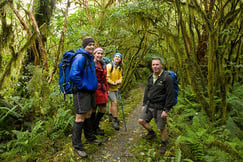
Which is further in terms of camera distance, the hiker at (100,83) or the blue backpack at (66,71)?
the hiker at (100,83)

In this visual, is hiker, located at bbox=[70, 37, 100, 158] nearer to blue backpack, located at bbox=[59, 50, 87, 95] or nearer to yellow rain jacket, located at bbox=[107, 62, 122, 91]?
blue backpack, located at bbox=[59, 50, 87, 95]

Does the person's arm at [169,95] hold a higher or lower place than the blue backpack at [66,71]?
lower

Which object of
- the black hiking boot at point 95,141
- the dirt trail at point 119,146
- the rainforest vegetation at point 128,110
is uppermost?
the rainforest vegetation at point 128,110

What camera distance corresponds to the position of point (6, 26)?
168 inches

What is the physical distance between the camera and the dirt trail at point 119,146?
3312 mm

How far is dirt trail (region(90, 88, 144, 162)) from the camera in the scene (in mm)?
3312

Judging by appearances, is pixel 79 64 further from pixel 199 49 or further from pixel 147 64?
pixel 147 64

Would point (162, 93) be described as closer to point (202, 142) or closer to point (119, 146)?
point (202, 142)

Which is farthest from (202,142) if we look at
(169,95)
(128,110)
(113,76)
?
(128,110)

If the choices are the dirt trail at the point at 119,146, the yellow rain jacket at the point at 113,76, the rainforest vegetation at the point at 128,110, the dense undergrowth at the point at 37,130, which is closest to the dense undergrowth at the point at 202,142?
the rainforest vegetation at the point at 128,110

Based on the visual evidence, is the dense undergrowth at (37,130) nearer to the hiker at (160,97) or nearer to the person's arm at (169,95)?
the hiker at (160,97)

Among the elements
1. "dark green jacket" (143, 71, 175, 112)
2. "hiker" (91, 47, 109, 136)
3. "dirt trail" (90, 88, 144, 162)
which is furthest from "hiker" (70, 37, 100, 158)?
"dark green jacket" (143, 71, 175, 112)

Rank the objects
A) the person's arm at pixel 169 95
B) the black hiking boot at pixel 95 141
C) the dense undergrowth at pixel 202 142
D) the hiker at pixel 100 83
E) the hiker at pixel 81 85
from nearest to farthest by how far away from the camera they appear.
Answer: the dense undergrowth at pixel 202 142 < the hiker at pixel 81 85 < the person's arm at pixel 169 95 < the black hiking boot at pixel 95 141 < the hiker at pixel 100 83

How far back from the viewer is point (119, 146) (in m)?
3.82
